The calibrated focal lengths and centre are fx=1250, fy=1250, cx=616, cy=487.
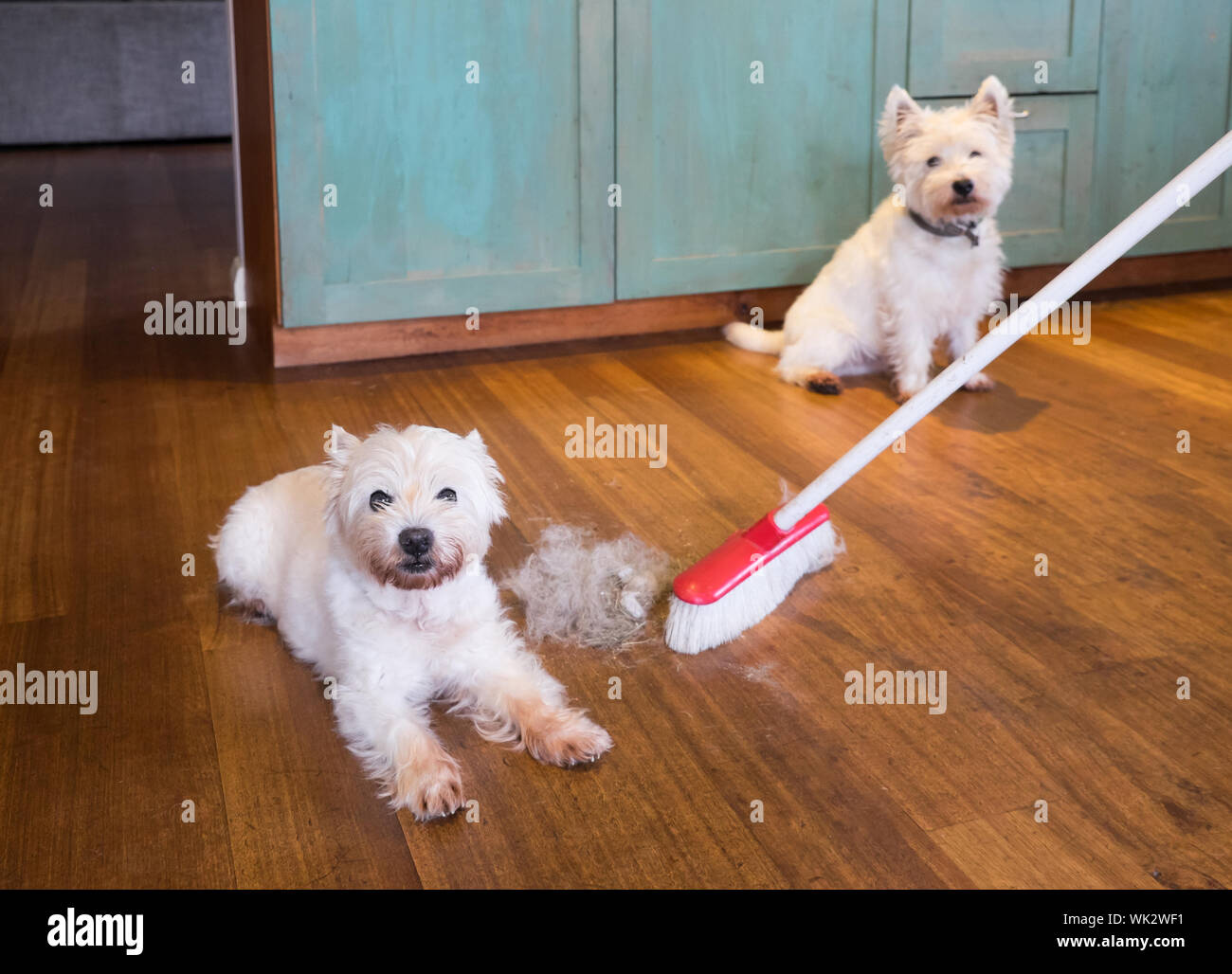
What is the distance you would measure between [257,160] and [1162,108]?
290cm

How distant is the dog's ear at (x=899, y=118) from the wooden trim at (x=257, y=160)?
1571mm

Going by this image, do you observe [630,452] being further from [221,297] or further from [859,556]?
[221,297]

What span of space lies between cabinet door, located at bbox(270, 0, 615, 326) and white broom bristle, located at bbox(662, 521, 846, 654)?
5.55 feet

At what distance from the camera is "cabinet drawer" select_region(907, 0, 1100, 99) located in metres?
3.79

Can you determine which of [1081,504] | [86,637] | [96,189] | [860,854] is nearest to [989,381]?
[1081,504]

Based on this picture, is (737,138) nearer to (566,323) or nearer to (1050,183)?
Result: (566,323)

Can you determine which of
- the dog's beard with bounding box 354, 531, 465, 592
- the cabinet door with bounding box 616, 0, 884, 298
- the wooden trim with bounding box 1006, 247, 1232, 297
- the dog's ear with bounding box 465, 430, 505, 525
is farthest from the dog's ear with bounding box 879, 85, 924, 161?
the dog's beard with bounding box 354, 531, 465, 592

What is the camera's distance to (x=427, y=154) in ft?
11.1

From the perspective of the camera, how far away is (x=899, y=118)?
124 inches

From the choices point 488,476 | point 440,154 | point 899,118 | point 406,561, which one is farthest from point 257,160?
point 406,561

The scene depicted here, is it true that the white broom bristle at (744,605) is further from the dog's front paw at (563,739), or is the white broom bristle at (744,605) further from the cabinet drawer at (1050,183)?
the cabinet drawer at (1050,183)

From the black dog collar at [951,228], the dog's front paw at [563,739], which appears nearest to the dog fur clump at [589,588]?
the dog's front paw at [563,739]

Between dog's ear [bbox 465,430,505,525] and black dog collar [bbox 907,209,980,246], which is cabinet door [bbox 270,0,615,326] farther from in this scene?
dog's ear [bbox 465,430,505,525]

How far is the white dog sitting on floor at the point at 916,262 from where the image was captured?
3.04 metres
